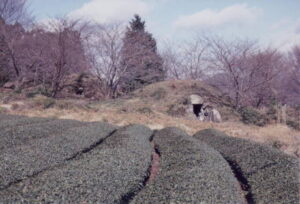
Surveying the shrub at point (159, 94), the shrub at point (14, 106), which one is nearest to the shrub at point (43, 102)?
the shrub at point (14, 106)

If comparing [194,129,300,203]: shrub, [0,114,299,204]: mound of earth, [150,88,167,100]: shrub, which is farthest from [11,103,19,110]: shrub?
[194,129,300,203]: shrub

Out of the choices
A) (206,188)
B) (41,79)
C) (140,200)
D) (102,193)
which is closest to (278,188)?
(206,188)

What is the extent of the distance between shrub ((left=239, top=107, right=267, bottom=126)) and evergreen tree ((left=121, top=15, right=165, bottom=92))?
684 cm

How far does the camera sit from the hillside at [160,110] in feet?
31.0

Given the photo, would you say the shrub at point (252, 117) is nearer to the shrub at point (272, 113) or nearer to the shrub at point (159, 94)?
the shrub at point (272, 113)

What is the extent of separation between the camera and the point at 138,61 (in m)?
17.0

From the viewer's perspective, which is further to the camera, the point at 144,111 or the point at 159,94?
the point at 159,94

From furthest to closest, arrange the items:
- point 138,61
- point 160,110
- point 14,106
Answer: point 138,61, point 160,110, point 14,106

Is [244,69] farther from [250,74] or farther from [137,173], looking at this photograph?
[137,173]

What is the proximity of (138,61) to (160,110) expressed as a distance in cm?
418

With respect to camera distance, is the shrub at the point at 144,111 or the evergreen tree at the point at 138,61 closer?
the shrub at the point at 144,111

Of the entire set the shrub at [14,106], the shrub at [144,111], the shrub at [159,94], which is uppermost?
the shrub at [159,94]

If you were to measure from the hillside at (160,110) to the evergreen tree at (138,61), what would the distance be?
1.44 meters

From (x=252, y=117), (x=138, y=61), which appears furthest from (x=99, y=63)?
(x=252, y=117)
